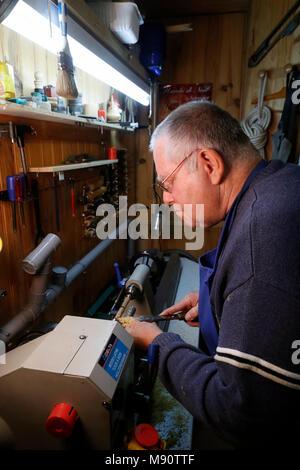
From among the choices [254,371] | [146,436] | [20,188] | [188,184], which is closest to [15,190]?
[20,188]

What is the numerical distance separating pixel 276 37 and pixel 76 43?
6.85 ft

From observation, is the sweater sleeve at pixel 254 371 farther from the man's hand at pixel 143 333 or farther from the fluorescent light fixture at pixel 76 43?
the fluorescent light fixture at pixel 76 43

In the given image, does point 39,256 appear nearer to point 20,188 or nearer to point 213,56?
point 20,188

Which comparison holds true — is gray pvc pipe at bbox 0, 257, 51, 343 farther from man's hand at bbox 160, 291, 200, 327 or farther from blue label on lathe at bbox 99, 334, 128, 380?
blue label on lathe at bbox 99, 334, 128, 380

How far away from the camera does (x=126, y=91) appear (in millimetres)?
2113

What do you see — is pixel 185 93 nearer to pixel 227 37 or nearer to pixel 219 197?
pixel 227 37

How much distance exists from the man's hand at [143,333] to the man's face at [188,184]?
39 centimetres

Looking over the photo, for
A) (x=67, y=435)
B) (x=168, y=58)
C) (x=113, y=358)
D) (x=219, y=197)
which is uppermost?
(x=168, y=58)

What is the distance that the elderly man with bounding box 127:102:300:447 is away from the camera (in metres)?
0.60

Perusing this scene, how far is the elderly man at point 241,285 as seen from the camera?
0.60m

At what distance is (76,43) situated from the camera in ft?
4.05

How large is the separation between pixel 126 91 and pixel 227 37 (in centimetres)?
165

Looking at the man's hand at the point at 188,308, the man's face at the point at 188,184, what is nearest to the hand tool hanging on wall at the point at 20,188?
the man's face at the point at 188,184

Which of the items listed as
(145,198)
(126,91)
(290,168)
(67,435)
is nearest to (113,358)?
(67,435)
